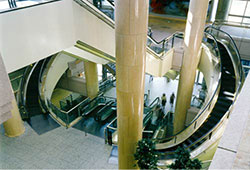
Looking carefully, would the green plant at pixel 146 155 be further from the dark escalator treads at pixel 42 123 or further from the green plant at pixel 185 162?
the dark escalator treads at pixel 42 123

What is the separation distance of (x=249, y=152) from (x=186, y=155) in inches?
188

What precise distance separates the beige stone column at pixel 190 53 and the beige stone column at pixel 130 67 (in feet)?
14.2

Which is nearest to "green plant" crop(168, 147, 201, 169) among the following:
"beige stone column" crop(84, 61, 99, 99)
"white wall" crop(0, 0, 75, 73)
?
"white wall" crop(0, 0, 75, 73)

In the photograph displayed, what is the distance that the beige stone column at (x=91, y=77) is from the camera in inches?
574

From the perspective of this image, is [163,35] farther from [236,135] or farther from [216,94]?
[236,135]

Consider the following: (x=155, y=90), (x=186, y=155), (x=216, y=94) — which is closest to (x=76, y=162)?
(x=186, y=155)

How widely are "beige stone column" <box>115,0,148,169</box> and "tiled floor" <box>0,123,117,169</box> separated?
4.54ft

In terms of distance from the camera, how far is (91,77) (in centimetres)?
1489

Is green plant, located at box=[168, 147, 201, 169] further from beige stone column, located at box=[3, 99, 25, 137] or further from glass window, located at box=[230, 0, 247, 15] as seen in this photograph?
glass window, located at box=[230, 0, 247, 15]

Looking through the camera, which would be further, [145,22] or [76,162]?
[76,162]

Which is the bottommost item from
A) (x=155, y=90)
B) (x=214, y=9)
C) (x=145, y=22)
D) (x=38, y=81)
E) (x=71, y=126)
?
→ (x=155, y=90)

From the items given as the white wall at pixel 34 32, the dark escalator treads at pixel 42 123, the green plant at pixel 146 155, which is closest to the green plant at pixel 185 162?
the green plant at pixel 146 155

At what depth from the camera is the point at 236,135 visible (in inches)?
66.4

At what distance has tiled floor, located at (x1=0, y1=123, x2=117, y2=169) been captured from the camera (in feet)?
24.5
